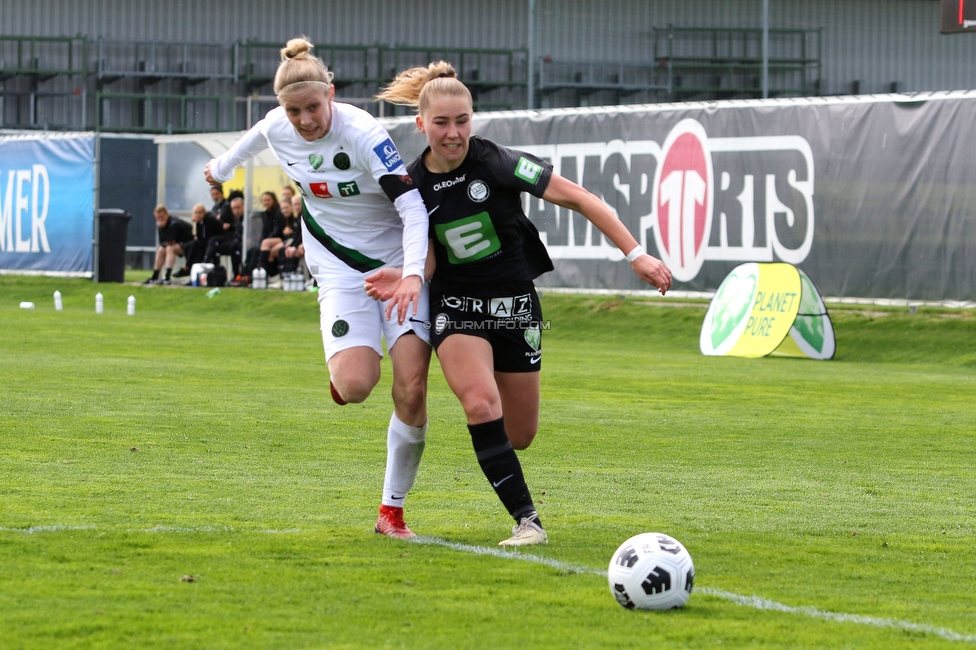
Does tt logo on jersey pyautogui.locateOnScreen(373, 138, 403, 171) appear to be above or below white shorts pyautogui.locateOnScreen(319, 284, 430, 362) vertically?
above

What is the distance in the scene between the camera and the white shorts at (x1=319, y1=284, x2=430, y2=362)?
6.43m

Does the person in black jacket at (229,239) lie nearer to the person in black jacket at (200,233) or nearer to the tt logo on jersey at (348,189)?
the person in black jacket at (200,233)

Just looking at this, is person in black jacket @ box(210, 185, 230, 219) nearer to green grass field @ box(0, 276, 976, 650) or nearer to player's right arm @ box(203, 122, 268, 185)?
green grass field @ box(0, 276, 976, 650)

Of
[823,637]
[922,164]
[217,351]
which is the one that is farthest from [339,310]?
[922,164]

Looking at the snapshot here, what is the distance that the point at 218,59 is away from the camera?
45594mm

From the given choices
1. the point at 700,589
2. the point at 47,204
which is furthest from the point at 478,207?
the point at 47,204

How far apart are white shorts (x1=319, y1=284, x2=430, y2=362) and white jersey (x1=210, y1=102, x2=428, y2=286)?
0.35 feet

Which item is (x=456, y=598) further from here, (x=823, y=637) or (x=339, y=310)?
(x=339, y=310)

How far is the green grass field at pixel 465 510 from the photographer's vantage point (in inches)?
186

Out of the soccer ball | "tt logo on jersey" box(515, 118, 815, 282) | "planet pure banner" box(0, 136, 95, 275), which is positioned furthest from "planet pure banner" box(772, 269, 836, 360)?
"planet pure banner" box(0, 136, 95, 275)

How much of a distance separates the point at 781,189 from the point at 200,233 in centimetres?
1252

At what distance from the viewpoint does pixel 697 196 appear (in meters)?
20.1

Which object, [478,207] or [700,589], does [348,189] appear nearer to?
[478,207]

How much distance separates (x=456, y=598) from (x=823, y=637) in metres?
1.28
